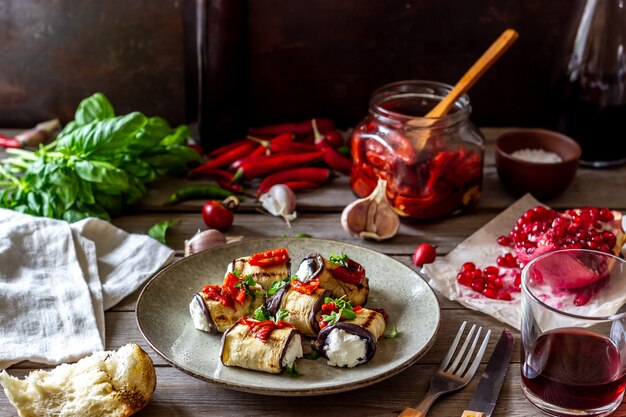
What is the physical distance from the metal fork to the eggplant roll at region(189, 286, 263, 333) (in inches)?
15.2

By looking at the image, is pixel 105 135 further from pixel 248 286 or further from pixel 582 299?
pixel 582 299

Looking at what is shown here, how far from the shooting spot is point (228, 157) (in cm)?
253

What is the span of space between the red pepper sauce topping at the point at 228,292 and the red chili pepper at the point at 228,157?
83cm

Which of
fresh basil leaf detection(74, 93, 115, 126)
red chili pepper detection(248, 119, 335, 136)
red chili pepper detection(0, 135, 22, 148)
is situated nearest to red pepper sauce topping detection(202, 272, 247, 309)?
fresh basil leaf detection(74, 93, 115, 126)

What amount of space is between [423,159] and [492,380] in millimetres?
754

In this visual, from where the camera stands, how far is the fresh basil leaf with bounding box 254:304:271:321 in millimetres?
1625

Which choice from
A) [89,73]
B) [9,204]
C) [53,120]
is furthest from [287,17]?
[9,204]

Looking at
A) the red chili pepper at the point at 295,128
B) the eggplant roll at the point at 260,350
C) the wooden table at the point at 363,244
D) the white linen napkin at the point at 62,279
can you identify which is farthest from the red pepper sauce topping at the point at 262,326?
the red chili pepper at the point at 295,128

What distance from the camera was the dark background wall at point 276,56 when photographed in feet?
8.74

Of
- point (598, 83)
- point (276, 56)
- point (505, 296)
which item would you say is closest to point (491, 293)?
point (505, 296)

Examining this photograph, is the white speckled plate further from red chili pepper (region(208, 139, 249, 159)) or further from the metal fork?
red chili pepper (region(208, 139, 249, 159))

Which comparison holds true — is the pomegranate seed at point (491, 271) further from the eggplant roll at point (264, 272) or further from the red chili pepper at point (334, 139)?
the red chili pepper at point (334, 139)

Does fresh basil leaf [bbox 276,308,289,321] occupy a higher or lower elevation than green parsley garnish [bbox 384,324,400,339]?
higher

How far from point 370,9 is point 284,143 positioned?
0.52 meters
